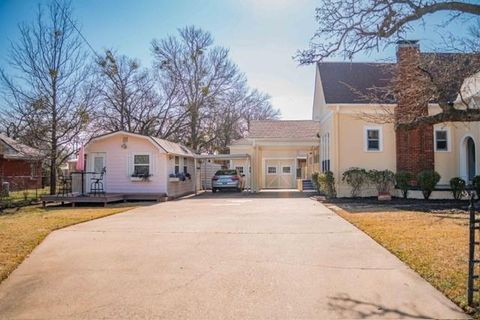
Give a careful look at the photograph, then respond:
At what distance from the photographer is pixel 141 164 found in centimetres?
1984

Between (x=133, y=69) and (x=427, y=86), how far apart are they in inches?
1057

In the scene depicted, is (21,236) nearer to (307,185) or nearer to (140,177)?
(140,177)

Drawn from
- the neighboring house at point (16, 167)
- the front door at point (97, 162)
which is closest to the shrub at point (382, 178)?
the front door at point (97, 162)

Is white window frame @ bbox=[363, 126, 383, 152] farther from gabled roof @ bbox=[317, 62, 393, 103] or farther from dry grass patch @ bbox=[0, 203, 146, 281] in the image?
dry grass patch @ bbox=[0, 203, 146, 281]

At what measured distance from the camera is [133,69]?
31.3 m

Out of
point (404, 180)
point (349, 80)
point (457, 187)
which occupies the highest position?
point (349, 80)

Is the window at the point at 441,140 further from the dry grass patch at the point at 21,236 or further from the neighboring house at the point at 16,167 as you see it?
the neighboring house at the point at 16,167

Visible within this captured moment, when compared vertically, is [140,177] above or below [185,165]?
below

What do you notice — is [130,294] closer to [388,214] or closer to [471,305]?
[471,305]

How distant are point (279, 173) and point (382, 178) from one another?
43.7 feet

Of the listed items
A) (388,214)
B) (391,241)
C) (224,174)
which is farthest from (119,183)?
(391,241)

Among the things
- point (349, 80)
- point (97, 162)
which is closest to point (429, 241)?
point (349, 80)

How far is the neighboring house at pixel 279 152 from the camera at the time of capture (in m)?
24.5

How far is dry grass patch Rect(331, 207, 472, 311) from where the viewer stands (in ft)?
16.2
